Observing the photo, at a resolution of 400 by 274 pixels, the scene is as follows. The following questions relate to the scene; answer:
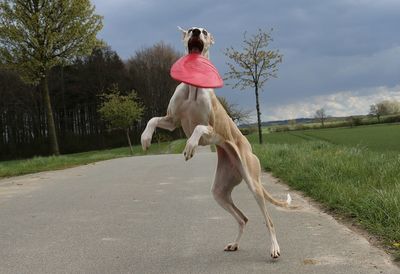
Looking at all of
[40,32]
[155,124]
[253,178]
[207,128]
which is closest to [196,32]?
[207,128]

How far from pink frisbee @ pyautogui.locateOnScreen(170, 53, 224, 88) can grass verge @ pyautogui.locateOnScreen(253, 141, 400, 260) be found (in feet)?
8.68

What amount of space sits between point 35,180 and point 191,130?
11268 mm

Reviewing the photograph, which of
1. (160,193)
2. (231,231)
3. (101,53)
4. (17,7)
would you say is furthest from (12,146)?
(231,231)

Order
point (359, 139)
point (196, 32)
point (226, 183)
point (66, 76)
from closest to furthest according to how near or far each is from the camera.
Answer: point (196, 32)
point (226, 183)
point (359, 139)
point (66, 76)

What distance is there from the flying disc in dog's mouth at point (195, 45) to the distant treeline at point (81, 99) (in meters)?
56.1

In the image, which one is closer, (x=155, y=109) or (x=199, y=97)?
(x=199, y=97)

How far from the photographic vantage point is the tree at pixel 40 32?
1135 inches

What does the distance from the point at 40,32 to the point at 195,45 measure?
2675 cm

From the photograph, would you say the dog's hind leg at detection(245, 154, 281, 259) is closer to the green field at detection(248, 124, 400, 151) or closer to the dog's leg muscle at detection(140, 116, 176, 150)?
the dog's leg muscle at detection(140, 116, 176, 150)

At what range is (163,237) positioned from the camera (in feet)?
21.8

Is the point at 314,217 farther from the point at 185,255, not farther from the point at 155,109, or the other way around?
the point at 155,109

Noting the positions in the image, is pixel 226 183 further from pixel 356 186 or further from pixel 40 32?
pixel 40 32

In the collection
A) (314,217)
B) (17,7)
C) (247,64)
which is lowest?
(314,217)

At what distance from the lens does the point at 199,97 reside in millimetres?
4816
